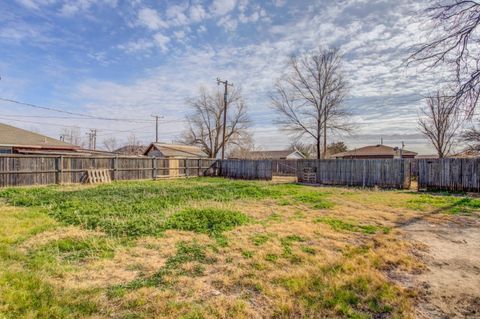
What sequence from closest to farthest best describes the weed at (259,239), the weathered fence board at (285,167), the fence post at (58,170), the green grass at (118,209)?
the weed at (259,239)
the green grass at (118,209)
the fence post at (58,170)
the weathered fence board at (285,167)

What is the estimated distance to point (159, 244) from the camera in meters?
4.78

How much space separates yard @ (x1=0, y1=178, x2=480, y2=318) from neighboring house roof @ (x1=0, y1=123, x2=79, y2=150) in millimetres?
14216

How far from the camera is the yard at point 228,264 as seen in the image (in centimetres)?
282

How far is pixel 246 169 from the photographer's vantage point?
70.6ft

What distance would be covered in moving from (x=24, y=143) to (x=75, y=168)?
724 cm

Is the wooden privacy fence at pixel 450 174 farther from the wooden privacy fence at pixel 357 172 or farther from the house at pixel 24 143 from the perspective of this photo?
the house at pixel 24 143

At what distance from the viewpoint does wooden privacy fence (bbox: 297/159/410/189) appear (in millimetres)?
14898

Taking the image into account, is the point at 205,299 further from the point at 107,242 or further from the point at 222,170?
the point at 222,170

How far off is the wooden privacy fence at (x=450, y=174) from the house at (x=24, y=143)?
22858 mm

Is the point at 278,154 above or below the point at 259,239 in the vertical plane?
above

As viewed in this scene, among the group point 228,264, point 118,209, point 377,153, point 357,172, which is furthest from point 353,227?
point 377,153

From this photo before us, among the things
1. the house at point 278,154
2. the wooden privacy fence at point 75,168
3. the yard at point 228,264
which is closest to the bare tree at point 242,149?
the house at point 278,154

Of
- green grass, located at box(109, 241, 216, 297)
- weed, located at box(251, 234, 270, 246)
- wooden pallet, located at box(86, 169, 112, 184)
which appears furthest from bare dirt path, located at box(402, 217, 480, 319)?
wooden pallet, located at box(86, 169, 112, 184)

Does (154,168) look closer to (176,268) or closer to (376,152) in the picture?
(176,268)
